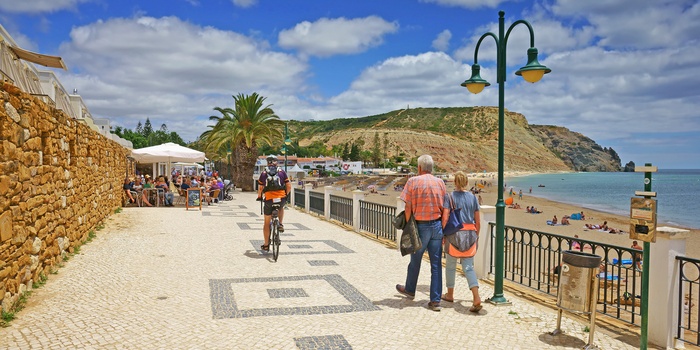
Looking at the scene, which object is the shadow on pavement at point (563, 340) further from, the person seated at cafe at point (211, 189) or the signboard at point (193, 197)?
the person seated at cafe at point (211, 189)

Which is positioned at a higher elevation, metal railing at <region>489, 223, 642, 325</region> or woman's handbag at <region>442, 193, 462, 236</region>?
woman's handbag at <region>442, 193, 462, 236</region>

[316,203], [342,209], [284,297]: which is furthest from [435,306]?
[316,203]

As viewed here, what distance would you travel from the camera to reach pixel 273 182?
902cm

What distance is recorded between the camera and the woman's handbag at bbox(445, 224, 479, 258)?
19.6 ft

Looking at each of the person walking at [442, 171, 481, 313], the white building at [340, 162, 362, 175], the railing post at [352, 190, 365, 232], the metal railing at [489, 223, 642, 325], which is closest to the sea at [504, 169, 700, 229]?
the metal railing at [489, 223, 642, 325]

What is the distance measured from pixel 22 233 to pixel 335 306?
3.70 metres

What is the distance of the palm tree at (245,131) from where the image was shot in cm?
3297

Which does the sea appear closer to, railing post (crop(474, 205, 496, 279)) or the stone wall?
railing post (crop(474, 205, 496, 279))

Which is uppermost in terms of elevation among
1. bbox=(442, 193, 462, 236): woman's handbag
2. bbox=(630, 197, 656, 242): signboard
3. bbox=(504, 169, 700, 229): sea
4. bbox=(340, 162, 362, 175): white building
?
bbox=(630, 197, 656, 242): signboard

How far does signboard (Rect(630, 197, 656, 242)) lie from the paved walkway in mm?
1264

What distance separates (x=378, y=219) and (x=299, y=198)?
9.24m

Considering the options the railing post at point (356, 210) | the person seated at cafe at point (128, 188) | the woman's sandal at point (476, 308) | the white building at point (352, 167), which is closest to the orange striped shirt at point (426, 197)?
the woman's sandal at point (476, 308)

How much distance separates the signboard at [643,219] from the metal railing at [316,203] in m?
13.5

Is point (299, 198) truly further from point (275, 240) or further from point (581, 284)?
point (581, 284)
